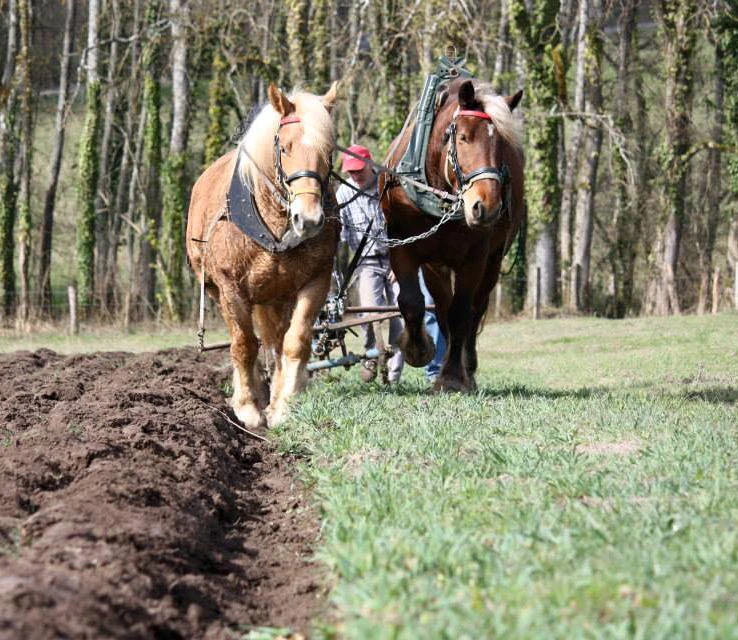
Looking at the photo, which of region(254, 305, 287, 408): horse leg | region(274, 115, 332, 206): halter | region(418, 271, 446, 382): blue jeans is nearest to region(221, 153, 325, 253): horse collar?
region(274, 115, 332, 206): halter

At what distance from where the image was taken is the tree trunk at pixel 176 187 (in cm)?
2397

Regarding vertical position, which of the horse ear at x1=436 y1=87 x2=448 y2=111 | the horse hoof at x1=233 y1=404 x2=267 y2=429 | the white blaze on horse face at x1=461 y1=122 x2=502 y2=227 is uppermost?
the horse ear at x1=436 y1=87 x2=448 y2=111

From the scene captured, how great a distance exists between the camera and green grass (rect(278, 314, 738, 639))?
3049 millimetres

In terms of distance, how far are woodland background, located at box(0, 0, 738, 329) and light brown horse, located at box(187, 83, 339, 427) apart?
13.5 meters

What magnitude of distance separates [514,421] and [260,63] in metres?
18.6

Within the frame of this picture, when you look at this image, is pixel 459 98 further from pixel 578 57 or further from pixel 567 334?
pixel 578 57

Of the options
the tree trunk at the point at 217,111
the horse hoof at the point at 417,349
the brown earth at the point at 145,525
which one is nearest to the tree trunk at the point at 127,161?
the tree trunk at the point at 217,111

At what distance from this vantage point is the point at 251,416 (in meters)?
7.78

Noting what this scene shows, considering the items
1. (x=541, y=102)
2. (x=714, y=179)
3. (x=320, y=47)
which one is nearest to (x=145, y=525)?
(x=320, y=47)

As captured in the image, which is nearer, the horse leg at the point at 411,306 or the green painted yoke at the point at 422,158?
the green painted yoke at the point at 422,158

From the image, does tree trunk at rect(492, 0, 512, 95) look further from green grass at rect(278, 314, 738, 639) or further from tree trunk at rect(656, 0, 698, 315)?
green grass at rect(278, 314, 738, 639)

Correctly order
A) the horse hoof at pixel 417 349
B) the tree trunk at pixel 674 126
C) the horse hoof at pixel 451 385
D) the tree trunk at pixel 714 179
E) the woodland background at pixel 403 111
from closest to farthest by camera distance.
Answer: the horse hoof at pixel 451 385 < the horse hoof at pixel 417 349 < the woodland background at pixel 403 111 < the tree trunk at pixel 674 126 < the tree trunk at pixel 714 179

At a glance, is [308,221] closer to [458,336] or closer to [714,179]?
[458,336]

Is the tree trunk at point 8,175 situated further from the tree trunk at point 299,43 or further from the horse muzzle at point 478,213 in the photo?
the horse muzzle at point 478,213
